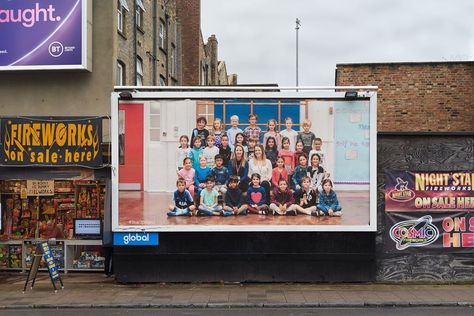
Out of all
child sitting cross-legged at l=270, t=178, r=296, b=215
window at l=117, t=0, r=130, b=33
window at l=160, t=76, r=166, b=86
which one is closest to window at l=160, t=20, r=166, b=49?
window at l=160, t=76, r=166, b=86

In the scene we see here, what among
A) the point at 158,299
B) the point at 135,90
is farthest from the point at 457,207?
the point at 135,90

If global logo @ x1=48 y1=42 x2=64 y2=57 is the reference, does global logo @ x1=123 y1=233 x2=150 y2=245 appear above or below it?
below

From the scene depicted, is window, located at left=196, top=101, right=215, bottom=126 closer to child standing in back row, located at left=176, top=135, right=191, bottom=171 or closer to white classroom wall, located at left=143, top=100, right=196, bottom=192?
white classroom wall, located at left=143, top=100, right=196, bottom=192

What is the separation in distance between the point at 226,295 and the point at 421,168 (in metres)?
5.05

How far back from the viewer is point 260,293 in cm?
1030

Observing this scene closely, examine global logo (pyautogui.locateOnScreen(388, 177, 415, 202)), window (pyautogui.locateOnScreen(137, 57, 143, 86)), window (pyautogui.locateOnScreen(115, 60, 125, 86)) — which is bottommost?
global logo (pyautogui.locateOnScreen(388, 177, 415, 202))

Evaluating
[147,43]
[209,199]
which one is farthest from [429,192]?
[147,43]

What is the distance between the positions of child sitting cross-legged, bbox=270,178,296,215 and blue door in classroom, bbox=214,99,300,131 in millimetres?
→ 1274

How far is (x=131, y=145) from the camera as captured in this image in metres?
11.4

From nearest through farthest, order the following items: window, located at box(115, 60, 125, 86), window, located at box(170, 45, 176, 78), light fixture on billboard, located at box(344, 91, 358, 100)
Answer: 1. light fixture on billboard, located at box(344, 91, 358, 100)
2. window, located at box(115, 60, 125, 86)
3. window, located at box(170, 45, 176, 78)

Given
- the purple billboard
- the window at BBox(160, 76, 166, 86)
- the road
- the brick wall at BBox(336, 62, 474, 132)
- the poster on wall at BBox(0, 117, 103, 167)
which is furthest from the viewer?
the window at BBox(160, 76, 166, 86)

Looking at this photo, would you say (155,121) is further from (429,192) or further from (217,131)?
(429,192)

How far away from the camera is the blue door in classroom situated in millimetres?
11289

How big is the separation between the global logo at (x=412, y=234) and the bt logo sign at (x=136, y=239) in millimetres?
5138
